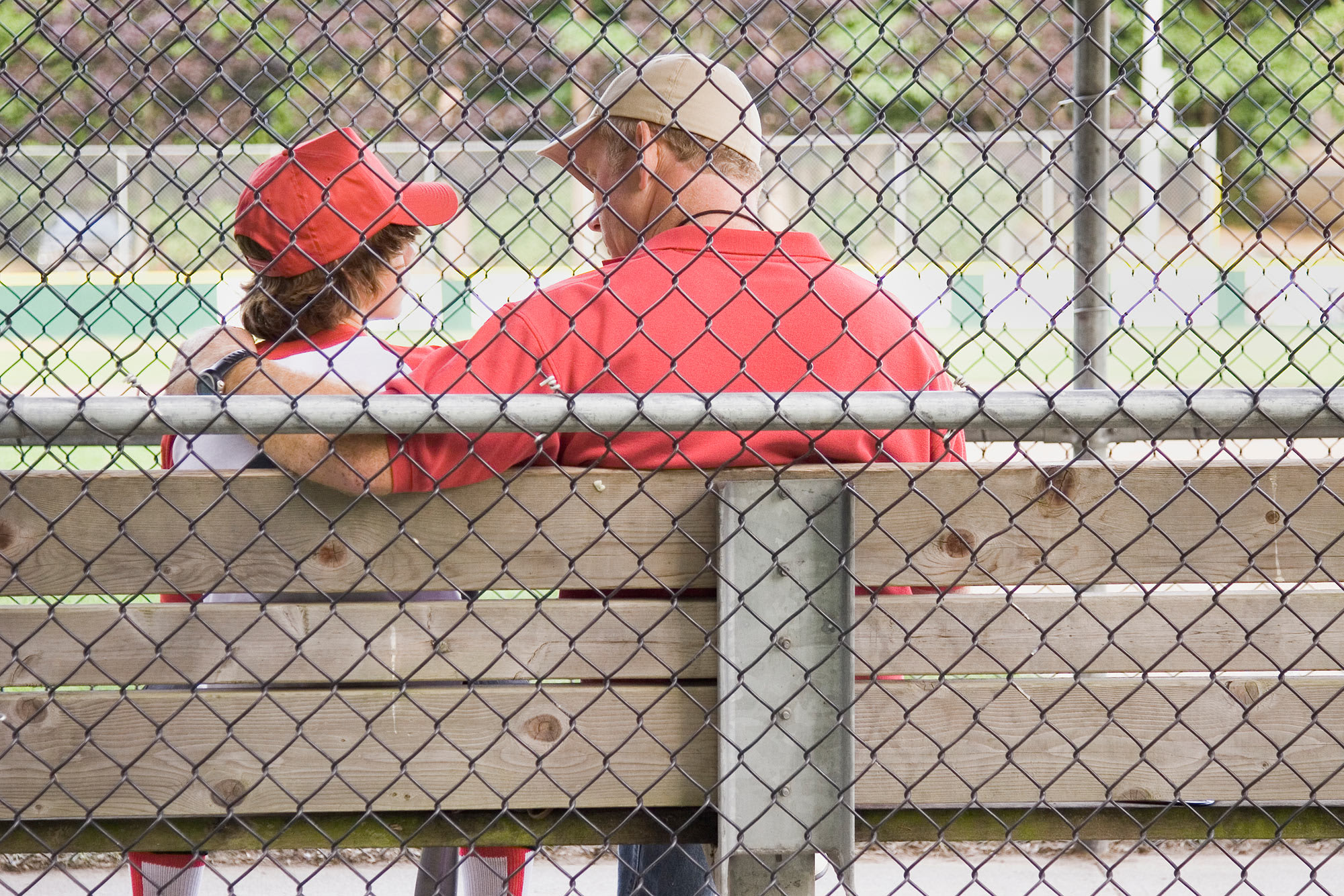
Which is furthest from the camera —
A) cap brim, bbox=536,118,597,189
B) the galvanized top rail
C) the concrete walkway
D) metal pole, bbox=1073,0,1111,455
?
the concrete walkway

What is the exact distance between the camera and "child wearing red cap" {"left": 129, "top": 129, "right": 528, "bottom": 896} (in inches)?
79.9

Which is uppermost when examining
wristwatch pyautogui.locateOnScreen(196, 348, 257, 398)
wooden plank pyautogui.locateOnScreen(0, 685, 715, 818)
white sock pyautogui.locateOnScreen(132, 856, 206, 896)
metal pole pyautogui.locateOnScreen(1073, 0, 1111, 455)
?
metal pole pyautogui.locateOnScreen(1073, 0, 1111, 455)

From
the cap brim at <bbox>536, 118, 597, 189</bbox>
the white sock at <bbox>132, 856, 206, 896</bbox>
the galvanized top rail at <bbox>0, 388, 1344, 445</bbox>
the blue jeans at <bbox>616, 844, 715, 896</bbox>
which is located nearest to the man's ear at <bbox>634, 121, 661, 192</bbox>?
the cap brim at <bbox>536, 118, 597, 189</bbox>

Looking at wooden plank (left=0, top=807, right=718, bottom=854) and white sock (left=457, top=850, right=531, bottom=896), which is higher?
wooden plank (left=0, top=807, right=718, bottom=854)

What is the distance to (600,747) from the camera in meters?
1.89

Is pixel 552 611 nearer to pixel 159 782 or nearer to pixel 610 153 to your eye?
pixel 159 782

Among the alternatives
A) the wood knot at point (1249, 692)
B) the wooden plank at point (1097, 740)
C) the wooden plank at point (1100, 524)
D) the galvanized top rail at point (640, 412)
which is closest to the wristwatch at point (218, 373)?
the galvanized top rail at point (640, 412)

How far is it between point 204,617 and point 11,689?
20.4 inches

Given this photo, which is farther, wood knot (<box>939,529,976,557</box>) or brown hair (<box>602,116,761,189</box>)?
brown hair (<box>602,116,761,189</box>)

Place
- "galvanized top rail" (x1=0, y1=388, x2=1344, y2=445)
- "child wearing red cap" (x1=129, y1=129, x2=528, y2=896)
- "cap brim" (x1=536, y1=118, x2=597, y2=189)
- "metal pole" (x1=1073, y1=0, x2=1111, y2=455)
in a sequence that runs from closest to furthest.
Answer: "galvanized top rail" (x1=0, y1=388, x2=1344, y2=445) < "child wearing red cap" (x1=129, y1=129, x2=528, y2=896) < "cap brim" (x1=536, y1=118, x2=597, y2=189) < "metal pole" (x1=1073, y1=0, x2=1111, y2=455)

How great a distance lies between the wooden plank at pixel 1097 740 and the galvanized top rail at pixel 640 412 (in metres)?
0.48

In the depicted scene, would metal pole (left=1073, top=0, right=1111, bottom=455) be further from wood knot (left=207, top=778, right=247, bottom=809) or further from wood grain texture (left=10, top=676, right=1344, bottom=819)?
wood knot (left=207, top=778, right=247, bottom=809)

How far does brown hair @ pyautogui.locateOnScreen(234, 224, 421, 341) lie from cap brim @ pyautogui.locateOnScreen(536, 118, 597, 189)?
380 mm

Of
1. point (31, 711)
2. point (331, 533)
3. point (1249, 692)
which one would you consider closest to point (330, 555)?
point (331, 533)
